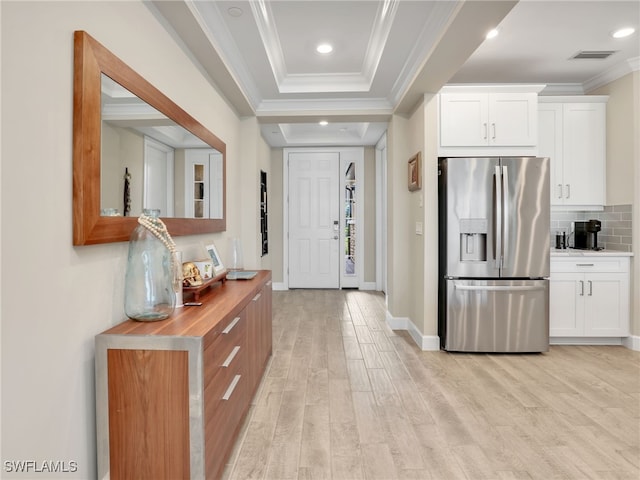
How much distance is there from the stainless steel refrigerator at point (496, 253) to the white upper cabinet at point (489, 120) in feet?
0.89

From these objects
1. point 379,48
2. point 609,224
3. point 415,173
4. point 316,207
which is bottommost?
point 609,224

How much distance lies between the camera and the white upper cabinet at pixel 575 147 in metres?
3.79

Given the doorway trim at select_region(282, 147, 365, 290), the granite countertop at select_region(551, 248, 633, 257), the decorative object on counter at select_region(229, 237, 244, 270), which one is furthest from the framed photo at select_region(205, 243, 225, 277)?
the doorway trim at select_region(282, 147, 365, 290)

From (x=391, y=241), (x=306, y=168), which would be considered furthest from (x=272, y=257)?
(x=391, y=241)

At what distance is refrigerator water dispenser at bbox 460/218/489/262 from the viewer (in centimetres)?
333

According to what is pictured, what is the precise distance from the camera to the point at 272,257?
6.70m

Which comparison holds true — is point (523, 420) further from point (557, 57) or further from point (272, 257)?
point (272, 257)

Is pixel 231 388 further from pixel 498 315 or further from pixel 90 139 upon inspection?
pixel 498 315

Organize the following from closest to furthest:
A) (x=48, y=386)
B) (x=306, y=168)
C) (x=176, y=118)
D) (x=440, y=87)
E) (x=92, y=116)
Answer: (x=48, y=386) < (x=92, y=116) < (x=176, y=118) < (x=440, y=87) < (x=306, y=168)

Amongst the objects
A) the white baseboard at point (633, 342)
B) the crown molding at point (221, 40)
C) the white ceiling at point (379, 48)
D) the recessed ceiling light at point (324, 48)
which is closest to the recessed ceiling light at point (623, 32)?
the white ceiling at point (379, 48)

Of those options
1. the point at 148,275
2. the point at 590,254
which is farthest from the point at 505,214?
the point at 148,275

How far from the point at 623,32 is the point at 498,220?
5.88 feet

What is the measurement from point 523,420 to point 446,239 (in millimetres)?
1579

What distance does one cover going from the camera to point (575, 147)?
3809 millimetres
